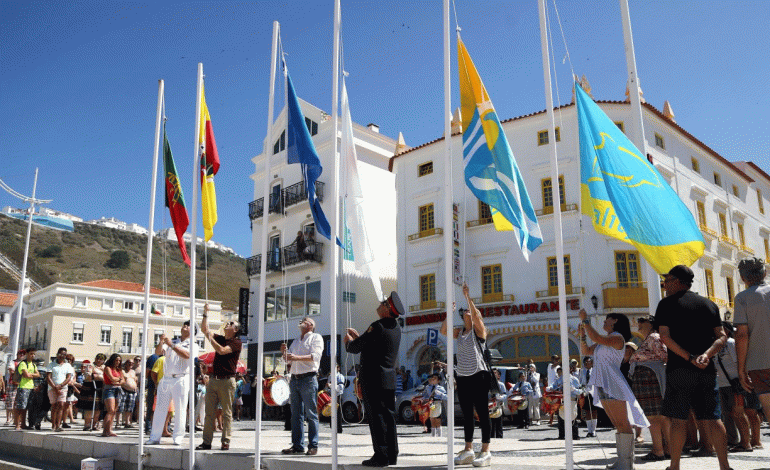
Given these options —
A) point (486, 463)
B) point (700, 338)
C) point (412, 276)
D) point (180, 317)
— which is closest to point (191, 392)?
point (486, 463)

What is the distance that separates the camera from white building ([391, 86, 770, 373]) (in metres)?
26.1

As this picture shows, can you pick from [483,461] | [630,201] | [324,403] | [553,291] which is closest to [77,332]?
[553,291]

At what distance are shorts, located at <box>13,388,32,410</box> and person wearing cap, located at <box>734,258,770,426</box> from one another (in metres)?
14.4

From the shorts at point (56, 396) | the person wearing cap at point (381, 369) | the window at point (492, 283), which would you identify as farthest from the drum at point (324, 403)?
the window at point (492, 283)

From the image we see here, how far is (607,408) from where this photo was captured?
22.4ft

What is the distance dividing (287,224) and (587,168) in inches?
1201

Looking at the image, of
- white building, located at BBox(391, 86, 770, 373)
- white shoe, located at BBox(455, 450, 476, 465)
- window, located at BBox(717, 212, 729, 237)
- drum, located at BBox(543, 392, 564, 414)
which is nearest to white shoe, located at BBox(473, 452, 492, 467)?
white shoe, located at BBox(455, 450, 476, 465)

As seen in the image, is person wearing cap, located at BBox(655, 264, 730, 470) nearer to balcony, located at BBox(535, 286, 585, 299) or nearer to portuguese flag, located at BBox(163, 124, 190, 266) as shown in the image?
portuguese flag, located at BBox(163, 124, 190, 266)

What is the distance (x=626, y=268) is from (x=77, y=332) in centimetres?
5283

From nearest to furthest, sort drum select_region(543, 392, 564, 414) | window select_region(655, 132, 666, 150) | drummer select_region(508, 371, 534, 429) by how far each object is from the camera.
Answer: drum select_region(543, 392, 564, 414) → drummer select_region(508, 371, 534, 429) → window select_region(655, 132, 666, 150)

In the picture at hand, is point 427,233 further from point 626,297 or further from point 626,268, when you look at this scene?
point 626,297

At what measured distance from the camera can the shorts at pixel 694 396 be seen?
216 inches

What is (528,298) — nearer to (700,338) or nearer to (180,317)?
(700,338)

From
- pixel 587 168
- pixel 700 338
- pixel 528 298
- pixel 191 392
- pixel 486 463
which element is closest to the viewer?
pixel 700 338
